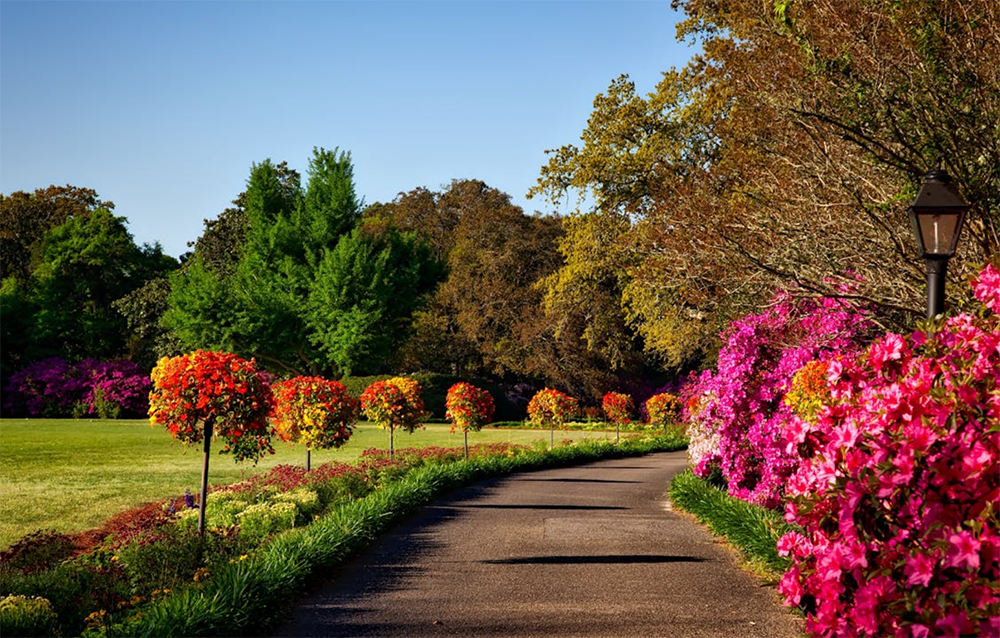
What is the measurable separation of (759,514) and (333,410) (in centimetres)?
910

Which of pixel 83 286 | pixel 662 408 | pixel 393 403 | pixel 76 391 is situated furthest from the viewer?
pixel 83 286

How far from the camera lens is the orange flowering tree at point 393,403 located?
2078cm

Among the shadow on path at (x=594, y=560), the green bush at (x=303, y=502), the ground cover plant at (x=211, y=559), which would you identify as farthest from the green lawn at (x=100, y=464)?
the shadow on path at (x=594, y=560)

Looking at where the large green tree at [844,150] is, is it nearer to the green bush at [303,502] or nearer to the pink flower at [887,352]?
the pink flower at [887,352]

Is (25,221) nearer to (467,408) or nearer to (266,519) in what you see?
(467,408)

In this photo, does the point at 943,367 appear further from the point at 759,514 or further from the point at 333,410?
the point at 333,410

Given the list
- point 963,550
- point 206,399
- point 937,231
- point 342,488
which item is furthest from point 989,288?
point 342,488

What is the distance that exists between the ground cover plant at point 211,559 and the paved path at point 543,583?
0.34 m

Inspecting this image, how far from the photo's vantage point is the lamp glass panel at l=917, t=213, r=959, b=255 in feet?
22.5

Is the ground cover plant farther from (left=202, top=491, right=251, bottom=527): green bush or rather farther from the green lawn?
the green lawn

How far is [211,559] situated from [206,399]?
7.18 ft

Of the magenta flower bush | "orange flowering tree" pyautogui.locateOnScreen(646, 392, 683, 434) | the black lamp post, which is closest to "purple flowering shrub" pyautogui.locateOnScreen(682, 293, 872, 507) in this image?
the black lamp post

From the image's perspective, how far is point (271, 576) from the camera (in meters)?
7.48

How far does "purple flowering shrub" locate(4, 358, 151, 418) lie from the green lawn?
373cm
